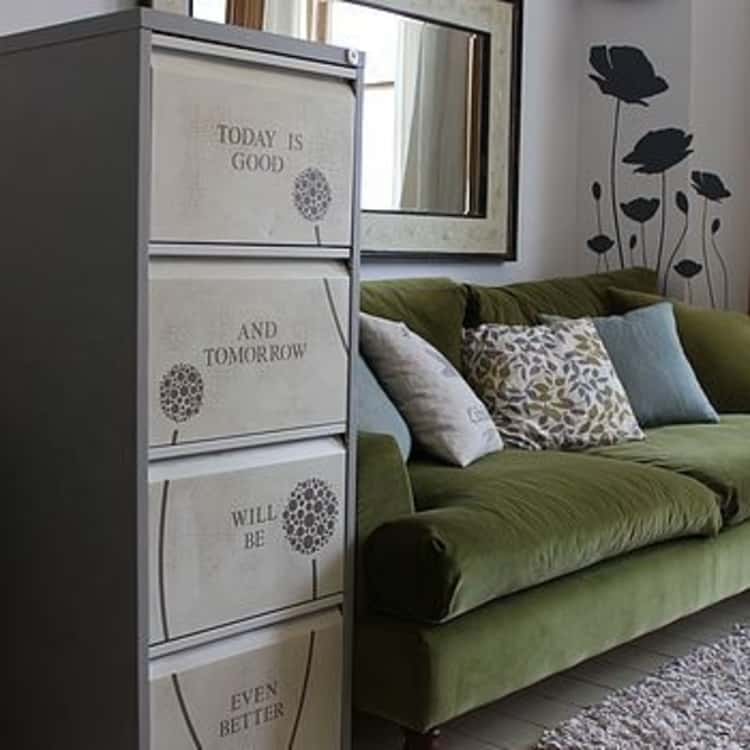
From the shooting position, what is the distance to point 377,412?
2.66 metres

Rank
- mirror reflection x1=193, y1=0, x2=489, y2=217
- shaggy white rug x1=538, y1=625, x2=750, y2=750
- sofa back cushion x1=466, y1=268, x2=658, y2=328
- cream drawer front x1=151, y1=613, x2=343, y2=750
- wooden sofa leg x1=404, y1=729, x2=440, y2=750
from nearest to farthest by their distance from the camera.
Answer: cream drawer front x1=151, y1=613, x2=343, y2=750
wooden sofa leg x1=404, y1=729, x2=440, y2=750
shaggy white rug x1=538, y1=625, x2=750, y2=750
mirror reflection x1=193, y1=0, x2=489, y2=217
sofa back cushion x1=466, y1=268, x2=658, y2=328

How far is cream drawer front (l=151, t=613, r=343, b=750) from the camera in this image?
1894 mm

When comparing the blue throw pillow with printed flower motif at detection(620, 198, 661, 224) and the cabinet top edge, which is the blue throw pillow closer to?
printed flower motif at detection(620, 198, 661, 224)

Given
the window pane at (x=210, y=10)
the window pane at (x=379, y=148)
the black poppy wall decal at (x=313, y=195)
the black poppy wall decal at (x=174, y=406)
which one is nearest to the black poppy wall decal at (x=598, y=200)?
the window pane at (x=379, y=148)

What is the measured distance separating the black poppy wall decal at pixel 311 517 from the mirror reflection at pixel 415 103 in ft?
4.56

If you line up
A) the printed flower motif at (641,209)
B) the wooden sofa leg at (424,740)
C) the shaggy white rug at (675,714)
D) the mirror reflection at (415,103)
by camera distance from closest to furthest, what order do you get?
the wooden sofa leg at (424,740), the shaggy white rug at (675,714), the mirror reflection at (415,103), the printed flower motif at (641,209)

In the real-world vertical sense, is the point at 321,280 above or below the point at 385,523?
above

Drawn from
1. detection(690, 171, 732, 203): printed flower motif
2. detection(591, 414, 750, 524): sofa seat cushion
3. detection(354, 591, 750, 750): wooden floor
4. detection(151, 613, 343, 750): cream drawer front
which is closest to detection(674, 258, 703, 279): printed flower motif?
detection(690, 171, 732, 203): printed flower motif

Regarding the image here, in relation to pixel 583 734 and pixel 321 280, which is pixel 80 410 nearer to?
pixel 321 280

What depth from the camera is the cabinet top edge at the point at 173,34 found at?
1.78 metres

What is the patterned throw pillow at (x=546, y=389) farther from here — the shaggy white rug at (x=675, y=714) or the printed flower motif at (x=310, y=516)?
the printed flower motif at (x=310, y=516)

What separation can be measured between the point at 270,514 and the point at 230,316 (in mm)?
338

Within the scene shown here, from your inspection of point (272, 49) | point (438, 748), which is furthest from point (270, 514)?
point (272, 49)

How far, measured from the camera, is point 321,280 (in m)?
2.08
